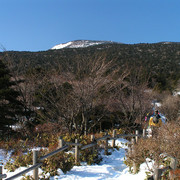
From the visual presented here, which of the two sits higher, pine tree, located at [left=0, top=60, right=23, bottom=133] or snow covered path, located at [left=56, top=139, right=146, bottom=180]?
pine tree, located at [left=0, top=60, right=23, bottom=133]

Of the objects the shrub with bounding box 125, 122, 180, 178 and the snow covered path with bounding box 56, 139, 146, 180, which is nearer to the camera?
the shrub with bounding box 125, 122, 180, 178

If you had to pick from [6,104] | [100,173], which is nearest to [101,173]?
[100,173]

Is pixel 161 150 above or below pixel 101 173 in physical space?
above

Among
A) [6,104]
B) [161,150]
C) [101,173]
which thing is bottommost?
[101,173]

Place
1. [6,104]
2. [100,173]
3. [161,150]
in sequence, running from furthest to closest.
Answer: [6,104]
[100,173]
[161,150]

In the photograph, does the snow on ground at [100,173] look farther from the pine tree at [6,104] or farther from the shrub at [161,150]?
the pine tree at [6,104]

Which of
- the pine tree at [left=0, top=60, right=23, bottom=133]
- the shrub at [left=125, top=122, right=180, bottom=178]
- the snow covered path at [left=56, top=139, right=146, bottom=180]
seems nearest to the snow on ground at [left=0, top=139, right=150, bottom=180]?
the snow covered path at [left=56, top=139, right=146, bottom=180]

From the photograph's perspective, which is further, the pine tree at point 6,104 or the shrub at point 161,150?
the pine tree at point 6,104

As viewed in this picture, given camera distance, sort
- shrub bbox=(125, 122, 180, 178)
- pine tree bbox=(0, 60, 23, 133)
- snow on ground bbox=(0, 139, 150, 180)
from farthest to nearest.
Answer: pine tree bbox=(0, 60, 23, 133) → snow on ground bbox=(0, 139, 150, 180) → shrub bbox=(125, 122, 180, 178)

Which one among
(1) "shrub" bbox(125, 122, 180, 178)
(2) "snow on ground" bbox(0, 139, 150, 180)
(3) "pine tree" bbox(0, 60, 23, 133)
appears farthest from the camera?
(3) "pine tree" bbox(0, 60, 23, 133)

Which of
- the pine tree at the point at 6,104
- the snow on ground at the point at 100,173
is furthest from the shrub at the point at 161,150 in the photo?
the pine tree at the point at 6,104

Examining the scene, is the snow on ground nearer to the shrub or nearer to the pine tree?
the shrub

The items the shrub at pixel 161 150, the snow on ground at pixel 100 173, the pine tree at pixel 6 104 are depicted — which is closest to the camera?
the shrub at pixel 161 150

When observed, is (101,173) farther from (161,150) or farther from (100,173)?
(161,150)
